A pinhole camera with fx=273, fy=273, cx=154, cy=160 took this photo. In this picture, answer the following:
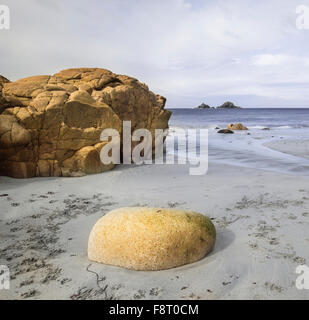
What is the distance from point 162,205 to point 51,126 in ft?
13.6

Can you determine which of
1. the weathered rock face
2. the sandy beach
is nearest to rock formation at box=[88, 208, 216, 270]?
the sandy beach

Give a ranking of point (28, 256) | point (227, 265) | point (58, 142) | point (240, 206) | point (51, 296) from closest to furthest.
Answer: point (51, 296) < point (227, 265) < point (28, 256) < point (240, 206) < point (58, 142)

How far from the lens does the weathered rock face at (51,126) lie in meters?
7.12

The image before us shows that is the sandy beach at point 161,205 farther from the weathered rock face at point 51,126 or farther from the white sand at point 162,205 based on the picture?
the weathered rock face at point 51,126

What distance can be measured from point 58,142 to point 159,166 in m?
3.24

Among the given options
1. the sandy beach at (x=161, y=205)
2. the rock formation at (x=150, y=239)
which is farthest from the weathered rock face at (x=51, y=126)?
the rock formation at (x=150, y=239)

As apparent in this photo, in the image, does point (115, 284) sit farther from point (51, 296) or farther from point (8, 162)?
point (8, 162)

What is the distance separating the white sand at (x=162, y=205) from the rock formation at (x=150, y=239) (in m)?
0.11

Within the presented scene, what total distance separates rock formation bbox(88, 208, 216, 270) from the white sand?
115 mm

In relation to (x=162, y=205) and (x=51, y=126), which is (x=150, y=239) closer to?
(x=162, y=205)

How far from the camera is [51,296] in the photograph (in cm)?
272

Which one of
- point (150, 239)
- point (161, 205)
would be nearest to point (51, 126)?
point (161, 205)
